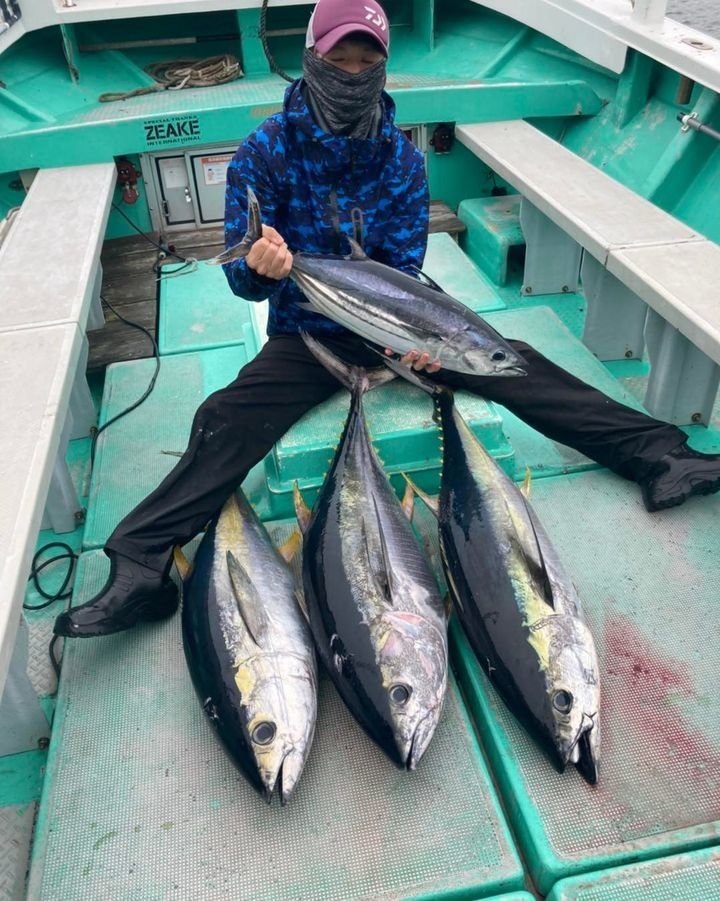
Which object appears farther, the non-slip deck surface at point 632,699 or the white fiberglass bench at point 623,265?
the white fiberglass bench at point 623,265

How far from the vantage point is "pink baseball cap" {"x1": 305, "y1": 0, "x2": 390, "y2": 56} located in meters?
2.24

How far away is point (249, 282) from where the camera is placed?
2553 millimetres

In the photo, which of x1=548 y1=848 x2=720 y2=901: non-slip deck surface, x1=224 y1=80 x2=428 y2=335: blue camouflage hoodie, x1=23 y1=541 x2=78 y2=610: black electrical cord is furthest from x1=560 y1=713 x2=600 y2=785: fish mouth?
x1=23 y1=541 x2=78 y2=610: black electrical cord

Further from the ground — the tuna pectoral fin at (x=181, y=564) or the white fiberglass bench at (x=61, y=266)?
the white fiberglass bench at (x=61, y=266)

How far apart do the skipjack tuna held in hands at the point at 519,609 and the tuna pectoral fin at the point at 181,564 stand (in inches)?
32.6

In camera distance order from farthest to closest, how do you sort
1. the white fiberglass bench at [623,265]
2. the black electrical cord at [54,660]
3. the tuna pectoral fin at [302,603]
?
the white fiberglass bench at [623,265]
the black electrical cord at [54,660]
the tuna pectoral fin at [302,603]

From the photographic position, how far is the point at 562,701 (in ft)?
5.89

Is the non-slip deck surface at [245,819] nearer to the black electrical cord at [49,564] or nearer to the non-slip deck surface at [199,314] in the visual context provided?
the black electrical cord at [49,564]

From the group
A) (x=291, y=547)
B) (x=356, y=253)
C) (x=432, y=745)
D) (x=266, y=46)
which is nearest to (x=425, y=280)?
(x=356, y=253)

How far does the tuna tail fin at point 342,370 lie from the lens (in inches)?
107

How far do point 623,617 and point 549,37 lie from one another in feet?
15.5

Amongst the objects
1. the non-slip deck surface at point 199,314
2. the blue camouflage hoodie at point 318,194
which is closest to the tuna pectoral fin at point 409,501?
the blue camouflage hoodie at point 318,194

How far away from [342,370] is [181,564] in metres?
0.94

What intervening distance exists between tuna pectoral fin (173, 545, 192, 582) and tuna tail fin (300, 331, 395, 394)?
86 centimetres
